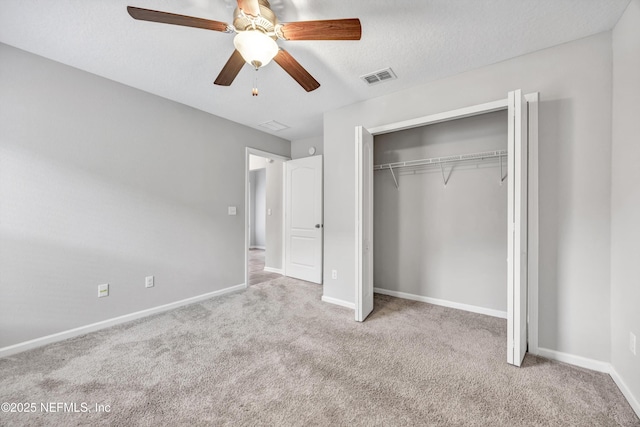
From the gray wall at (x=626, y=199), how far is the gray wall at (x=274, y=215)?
13.6 ft

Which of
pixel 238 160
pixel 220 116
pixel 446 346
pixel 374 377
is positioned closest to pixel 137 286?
pixel 238 160

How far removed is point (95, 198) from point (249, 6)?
2.40 m

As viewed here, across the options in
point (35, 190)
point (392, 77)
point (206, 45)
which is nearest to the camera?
point (206, 45)

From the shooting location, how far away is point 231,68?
191 centimetres

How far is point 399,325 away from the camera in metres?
2.72

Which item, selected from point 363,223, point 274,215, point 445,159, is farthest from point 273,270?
point 445,159

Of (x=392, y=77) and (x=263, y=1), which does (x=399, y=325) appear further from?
(x=263, y=1)

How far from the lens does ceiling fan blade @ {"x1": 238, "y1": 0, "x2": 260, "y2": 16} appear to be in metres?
1.43

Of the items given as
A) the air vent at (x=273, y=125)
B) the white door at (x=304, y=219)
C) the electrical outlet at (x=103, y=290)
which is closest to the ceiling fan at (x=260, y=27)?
the air vent at (x=273, y=125)

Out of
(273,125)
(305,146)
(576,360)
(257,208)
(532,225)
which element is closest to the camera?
(576,360)

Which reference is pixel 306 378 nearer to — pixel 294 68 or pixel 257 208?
pixel 294 68

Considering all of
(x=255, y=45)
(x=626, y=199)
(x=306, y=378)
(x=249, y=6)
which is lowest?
(x=306, y=378)

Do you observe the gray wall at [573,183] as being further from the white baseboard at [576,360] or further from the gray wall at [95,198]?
the gray wall at [95,198]

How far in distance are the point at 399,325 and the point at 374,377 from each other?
93 centimetres
